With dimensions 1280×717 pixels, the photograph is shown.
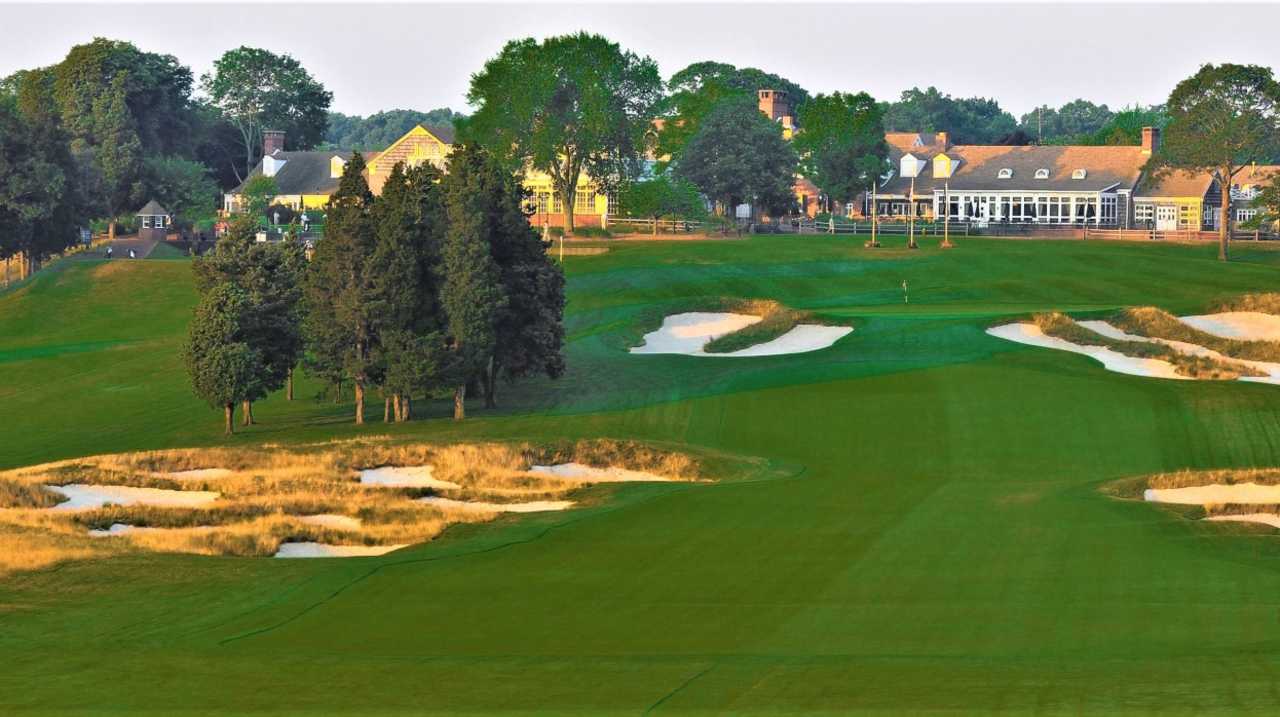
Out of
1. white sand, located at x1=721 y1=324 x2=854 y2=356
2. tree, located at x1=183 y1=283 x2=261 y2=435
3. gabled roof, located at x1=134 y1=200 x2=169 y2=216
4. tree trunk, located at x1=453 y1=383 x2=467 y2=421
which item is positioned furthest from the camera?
gabled roof, located at x1=134 y1=200 x2=169 y2=216

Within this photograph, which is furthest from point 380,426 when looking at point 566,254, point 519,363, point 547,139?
point 547,139

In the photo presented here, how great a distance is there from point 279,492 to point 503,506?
6656mm

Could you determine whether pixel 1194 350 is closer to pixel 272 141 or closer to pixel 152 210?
pixel 152 210

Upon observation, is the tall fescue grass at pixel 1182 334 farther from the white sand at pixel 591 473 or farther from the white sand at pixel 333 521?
the white sand at pixel 333 521

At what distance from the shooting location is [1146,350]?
67125mm

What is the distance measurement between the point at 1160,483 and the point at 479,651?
23.4 meters

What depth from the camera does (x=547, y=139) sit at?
129 m

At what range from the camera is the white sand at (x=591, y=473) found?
160 ft

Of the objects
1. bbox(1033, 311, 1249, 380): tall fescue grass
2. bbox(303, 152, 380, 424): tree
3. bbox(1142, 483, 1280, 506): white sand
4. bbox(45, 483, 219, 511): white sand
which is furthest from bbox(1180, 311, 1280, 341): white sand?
bbox(45, 483, 219, 511): white sand

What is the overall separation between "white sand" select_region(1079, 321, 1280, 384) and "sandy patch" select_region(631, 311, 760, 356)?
A: 16123 millimetres

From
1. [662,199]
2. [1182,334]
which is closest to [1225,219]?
[662,199]

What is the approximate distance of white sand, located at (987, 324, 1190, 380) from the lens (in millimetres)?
63812

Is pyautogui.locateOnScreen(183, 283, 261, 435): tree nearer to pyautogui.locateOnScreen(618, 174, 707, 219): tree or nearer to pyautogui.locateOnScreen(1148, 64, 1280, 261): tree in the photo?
pyautogui.locateOnScreen(618, 174, 707, 219): tree

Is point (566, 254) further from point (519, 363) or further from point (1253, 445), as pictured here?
point (1253, 445)
